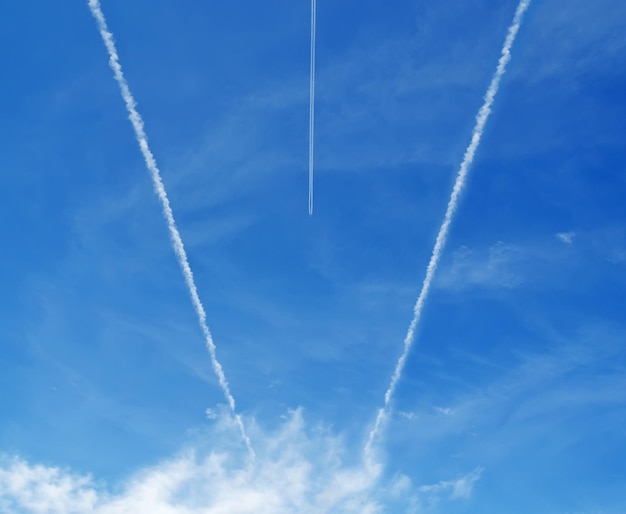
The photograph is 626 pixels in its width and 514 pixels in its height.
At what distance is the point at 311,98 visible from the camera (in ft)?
165

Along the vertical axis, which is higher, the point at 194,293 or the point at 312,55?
the point at 312,55

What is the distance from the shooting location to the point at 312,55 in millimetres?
→ 47812

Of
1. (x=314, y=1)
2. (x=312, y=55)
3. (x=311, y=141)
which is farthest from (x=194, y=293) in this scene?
(x=314, y=1)

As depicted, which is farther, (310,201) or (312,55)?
(310,201)

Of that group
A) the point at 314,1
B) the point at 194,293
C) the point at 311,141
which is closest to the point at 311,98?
the point at 311,141

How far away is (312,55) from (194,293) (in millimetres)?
22039

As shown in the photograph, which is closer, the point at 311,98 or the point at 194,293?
the point at 311,98

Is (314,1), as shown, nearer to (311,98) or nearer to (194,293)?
(311,98)

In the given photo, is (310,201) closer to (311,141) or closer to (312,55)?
(311,141)

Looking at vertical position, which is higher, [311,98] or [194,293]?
[311,98]

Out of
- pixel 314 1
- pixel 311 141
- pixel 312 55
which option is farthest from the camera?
pixel 311 141

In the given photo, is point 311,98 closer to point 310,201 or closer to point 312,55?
point 312,55

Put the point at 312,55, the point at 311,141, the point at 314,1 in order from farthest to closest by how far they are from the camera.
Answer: the point at 311,141 < the point at 312,55 < the point at 314,1

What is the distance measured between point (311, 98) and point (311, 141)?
3.50 meters
